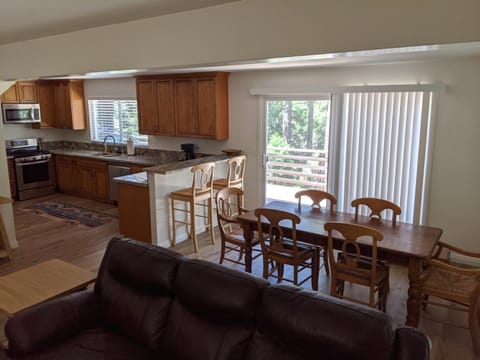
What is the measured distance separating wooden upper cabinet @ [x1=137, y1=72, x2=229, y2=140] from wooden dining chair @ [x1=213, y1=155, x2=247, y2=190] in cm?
53

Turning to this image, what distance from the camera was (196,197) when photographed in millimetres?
4996

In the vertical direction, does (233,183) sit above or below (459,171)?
below

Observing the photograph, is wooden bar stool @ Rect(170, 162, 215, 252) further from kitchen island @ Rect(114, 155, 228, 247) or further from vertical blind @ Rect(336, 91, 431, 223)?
vertical blind @ Rect(336, 91, 431, 223)

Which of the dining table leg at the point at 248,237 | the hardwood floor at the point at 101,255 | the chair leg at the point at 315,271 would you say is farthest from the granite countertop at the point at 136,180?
the chair leg at the point at 315,271

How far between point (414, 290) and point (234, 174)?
331 cm

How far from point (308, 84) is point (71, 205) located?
472cm

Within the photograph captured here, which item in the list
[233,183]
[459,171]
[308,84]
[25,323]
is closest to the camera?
[25,323]

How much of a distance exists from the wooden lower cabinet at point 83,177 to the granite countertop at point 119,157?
0.09 meters

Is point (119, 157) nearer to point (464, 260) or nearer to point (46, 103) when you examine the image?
point (46, 103)

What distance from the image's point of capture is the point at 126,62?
326 centimetres

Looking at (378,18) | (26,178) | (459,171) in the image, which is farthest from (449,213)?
(26,178)

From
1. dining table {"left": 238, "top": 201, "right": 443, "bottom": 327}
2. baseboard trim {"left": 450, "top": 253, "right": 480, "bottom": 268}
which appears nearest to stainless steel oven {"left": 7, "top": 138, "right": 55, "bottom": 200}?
dining table {"left": 238, "top": 201, "right": 443, "bottom": 327}

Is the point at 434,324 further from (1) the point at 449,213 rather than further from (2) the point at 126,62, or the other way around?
(2) the point at 126,62

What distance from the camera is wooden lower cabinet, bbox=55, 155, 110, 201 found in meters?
7.13
